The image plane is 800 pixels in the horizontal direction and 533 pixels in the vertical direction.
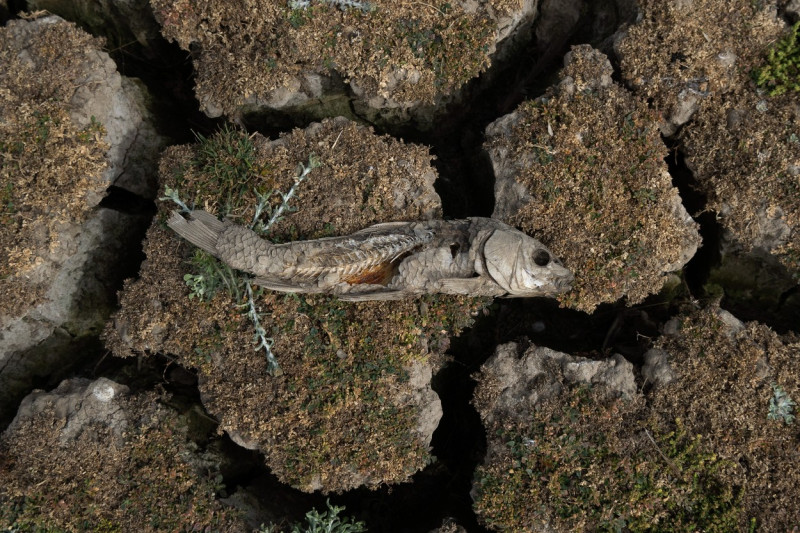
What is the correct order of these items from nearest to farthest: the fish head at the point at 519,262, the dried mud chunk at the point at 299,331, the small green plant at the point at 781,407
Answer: the fish head at the point at 519,262
the small green plant at the point at 781,407
the dried mud chunk at the point at 299,331

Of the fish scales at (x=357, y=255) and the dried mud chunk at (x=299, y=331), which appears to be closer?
the fish scales at (x=357, y=255)

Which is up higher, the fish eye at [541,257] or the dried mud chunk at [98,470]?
the fish eye at [541,257]

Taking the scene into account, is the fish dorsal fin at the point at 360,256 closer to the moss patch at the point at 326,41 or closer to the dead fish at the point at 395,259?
the dead fish at the point at 395,259

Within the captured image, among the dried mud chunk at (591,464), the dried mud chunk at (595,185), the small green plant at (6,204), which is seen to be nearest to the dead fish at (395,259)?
the dried mud chunk at (595,185)

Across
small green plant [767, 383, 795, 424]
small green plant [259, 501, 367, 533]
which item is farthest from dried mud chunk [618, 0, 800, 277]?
small green plant [259, 501, 367, 533]

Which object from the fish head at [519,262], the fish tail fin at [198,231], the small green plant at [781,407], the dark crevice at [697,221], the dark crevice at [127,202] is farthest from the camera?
the dark crevice at [127,202]

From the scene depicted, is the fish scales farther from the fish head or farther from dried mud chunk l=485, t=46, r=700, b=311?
dried mud chunk l=485, t=46, r=700, b=311

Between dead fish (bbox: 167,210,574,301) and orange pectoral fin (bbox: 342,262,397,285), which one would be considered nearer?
dead fish (bbox: 167,210,574,301)
